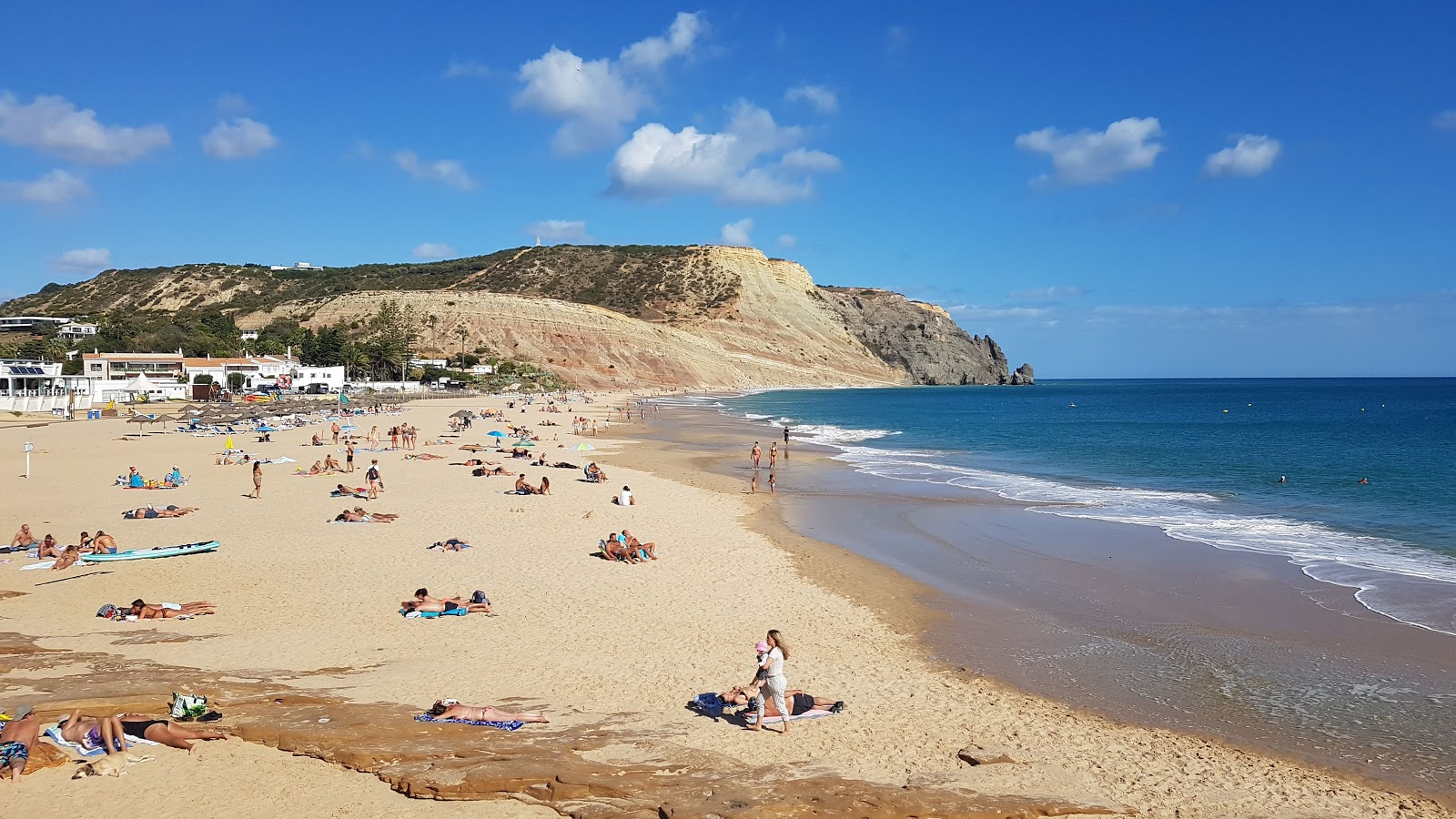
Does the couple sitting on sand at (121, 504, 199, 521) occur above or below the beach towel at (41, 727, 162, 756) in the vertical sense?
above

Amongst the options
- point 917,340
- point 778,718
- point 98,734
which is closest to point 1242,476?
point 778,718

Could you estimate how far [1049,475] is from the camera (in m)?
30.5

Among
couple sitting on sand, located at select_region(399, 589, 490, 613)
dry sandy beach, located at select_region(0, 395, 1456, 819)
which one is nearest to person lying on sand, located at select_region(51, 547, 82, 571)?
dry sandy beach, located at select_region(0, 395, 1456, 819)

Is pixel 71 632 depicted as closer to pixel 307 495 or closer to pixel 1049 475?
pixel 307 495

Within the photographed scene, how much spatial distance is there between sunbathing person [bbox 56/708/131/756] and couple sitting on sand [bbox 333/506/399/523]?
1142cm

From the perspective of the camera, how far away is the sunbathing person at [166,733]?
7164 millimetres

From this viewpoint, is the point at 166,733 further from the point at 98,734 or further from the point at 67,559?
the point at 67,559

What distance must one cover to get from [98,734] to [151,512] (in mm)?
13113

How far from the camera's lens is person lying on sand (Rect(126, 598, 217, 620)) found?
11.1 metres

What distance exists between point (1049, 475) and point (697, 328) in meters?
98.7

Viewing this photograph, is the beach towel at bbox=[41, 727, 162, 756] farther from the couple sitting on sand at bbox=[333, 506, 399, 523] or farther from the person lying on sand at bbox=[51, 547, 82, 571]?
the couple sitting on sand at bbox=[333, 506, 399, 523]

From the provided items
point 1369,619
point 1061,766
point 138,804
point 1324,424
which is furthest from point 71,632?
point 1324,424

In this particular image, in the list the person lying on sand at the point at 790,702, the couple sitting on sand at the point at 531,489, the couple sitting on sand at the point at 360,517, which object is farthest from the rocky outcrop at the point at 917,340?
the person lying on sand at the point at 790,702

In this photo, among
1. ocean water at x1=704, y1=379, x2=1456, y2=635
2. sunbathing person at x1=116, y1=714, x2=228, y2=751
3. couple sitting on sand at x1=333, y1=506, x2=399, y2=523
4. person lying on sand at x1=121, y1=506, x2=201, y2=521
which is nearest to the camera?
sunbathing person at x1=116, y1=714, x2=228, y2=751
